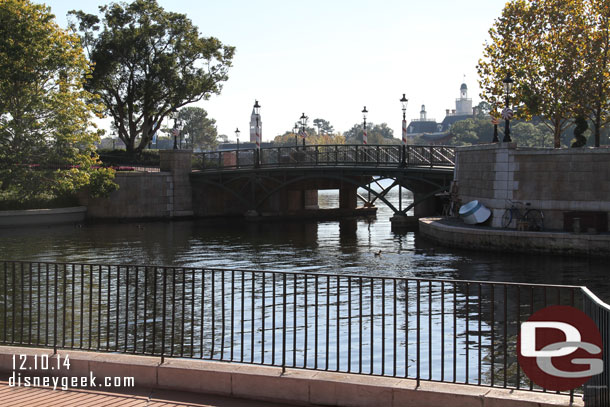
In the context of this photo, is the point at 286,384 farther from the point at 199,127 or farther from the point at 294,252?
the point at 199,127

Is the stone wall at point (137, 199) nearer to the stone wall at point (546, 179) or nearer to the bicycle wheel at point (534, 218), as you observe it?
the stone wall at point (546, 179)

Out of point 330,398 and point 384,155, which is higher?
point 384,155

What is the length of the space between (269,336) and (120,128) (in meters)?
48.3

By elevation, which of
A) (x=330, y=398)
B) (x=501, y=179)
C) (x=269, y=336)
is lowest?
(x=269, y=336)

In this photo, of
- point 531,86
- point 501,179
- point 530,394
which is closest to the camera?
point 530,394

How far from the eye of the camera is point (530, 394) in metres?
6.36

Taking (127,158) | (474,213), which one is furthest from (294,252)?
(127,158)

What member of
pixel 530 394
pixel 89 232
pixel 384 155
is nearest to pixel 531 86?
pixel 384 155

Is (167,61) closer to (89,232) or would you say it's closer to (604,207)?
(89,232)

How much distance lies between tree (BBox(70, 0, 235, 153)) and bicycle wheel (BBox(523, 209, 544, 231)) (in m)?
32.3

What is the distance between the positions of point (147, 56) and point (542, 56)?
28571 mm

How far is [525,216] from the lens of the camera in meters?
30.1

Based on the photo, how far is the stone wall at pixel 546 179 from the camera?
1137 inches

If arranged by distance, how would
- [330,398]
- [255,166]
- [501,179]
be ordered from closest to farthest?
[330,398], [501,179], [255,166]
